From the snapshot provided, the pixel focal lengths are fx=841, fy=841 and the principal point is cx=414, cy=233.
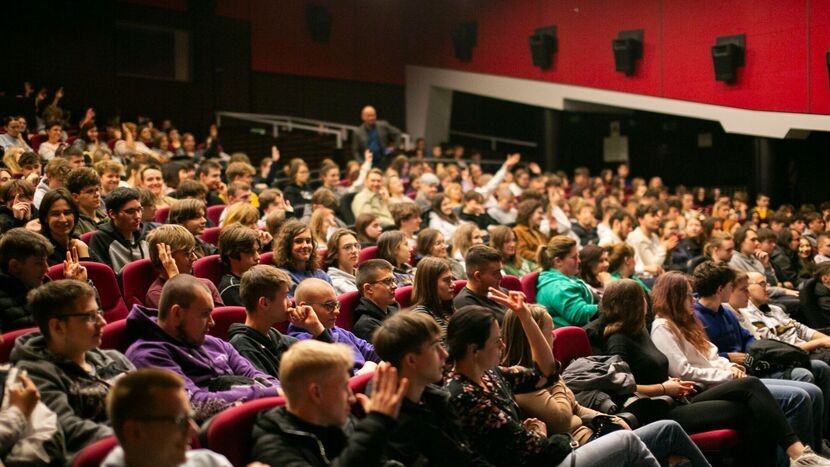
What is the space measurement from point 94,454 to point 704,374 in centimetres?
210

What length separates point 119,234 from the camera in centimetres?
330

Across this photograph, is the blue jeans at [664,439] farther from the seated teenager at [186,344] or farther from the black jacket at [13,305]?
the black jacket at [13,305]

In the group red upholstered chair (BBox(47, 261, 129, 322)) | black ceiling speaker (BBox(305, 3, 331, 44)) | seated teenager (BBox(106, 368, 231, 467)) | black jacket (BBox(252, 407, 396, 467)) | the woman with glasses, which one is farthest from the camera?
black ceiling speaker (BBox(305, 3, 331, 44))

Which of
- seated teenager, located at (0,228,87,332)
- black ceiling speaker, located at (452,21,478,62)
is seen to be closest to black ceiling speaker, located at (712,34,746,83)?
black ceiling speaker, located at (452,21,478,62)

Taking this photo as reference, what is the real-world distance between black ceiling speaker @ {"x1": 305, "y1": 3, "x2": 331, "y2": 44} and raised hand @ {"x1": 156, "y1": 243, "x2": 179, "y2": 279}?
25.7 feet

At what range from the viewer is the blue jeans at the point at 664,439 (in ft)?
8.02

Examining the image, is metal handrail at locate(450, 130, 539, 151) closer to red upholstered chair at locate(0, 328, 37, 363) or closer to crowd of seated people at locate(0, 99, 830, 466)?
crowd of seated people at locate(0, 99, 830, 466)

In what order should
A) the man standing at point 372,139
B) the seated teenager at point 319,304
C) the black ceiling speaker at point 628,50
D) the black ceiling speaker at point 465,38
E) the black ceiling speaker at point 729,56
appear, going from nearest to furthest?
the seated teenager at point 319,304
the black ceiling speaker at point 729,56
the man standing at point 372,139
the black ceiling speaker at point 628,50
the black ceiling speaker at point 465,38

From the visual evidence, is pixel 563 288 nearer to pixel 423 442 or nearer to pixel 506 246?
pixel 506 246

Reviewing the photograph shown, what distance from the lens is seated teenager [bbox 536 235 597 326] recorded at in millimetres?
3395

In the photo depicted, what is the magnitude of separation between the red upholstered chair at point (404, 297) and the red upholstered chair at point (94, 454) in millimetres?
1657

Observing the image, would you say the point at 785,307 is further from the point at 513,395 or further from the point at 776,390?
the point at 513,395

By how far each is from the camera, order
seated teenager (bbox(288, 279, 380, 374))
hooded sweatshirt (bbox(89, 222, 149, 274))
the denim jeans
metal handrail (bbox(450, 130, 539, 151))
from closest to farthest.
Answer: the denim jeans → seated teenager (bbox(288, 279, 380, 374)) → hooded sweatshirt (bbox(89, 222, 149, 274)) → metal handrail (bbox(450, 130, 539, 151))

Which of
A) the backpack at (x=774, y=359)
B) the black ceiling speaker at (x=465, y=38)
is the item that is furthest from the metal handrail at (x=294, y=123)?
the backpack at (x=774, y=359)
